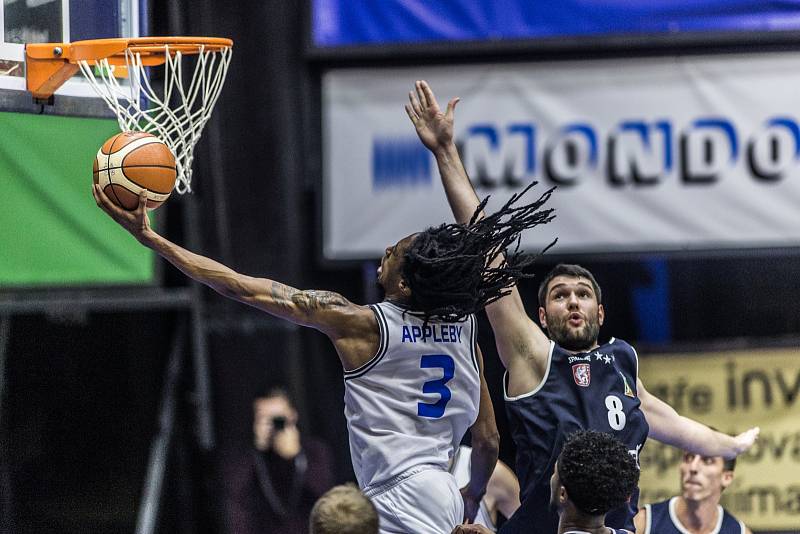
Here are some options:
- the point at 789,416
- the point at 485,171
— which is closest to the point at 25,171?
the point at 485,171

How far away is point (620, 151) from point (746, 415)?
6.00ft

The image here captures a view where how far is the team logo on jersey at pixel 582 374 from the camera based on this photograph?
534 cm

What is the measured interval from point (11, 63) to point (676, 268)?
447cm

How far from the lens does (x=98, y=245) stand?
842 centimetres

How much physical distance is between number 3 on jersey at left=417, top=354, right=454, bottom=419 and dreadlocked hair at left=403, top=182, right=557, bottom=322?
0.47ft

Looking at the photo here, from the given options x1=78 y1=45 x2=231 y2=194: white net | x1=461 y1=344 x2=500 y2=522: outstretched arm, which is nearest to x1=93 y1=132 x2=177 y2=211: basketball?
x1=78 y1=45 x2=231 y2=194: white net

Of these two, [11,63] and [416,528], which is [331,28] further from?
[416,528]

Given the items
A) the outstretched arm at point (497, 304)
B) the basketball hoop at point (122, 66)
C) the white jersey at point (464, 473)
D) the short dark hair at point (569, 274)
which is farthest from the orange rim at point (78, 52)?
the white jersey at point (464, 473)

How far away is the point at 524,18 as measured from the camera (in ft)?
28.5

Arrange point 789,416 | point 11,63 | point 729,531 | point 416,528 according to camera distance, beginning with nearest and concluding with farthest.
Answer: point 416,528 → point 11,63 → point 729,531 → point 789,416

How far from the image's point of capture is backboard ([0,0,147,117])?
6.00 meters

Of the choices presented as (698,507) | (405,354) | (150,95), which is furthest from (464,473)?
(150,95)

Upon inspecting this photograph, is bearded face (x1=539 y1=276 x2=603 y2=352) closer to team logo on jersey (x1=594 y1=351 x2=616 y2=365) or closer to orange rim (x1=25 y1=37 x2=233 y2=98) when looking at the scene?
team logo on jersey (x1=594 y1=351 x2=616 y2=365)

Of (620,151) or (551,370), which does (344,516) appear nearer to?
(551,370)
